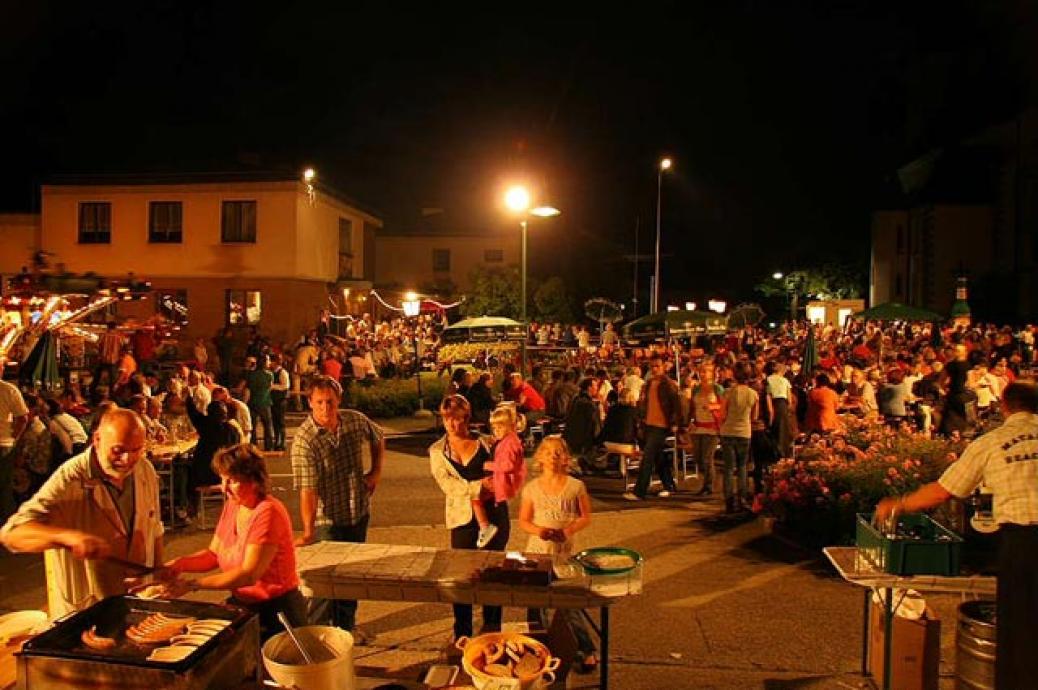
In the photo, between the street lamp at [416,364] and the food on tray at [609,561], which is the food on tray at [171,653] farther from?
the street lamp at [416,364]

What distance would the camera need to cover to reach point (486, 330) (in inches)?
820

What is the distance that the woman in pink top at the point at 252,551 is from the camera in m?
4.30

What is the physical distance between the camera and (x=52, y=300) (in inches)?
660

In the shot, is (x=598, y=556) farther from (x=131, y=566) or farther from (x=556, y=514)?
(x=131, y=566)

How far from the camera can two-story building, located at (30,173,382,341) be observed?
30.5m

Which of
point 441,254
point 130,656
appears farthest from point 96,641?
point 441,254

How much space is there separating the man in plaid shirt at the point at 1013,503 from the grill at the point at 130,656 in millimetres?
3720

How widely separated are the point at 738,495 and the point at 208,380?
8.74m

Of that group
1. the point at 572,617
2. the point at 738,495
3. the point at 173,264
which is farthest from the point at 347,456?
the point at 173,264

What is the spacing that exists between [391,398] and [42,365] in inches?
277

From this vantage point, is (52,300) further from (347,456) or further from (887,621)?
(887,621)

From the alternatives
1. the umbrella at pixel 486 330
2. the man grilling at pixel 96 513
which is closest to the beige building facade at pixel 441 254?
the umbrella at pixel 486 330

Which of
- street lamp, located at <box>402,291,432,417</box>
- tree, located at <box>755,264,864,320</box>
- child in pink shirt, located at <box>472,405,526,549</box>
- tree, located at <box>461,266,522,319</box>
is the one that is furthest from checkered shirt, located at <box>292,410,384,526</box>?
tree, located at <box>755,264,864,320</box>

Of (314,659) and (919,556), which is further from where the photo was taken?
(919,556)
